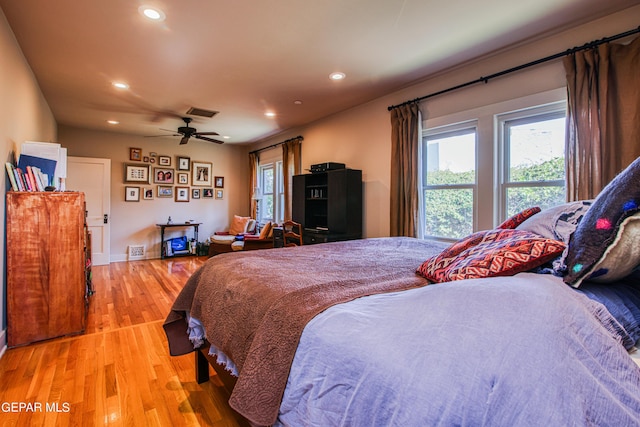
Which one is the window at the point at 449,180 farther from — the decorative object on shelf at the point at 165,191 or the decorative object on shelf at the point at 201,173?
the decorative object on shelf at the point at 165,191

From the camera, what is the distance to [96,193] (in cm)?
600

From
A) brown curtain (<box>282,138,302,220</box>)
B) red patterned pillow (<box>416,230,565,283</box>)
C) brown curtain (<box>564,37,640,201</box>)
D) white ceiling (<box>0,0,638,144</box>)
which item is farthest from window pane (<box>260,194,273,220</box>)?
red patterned pillow (<box>416,230,565,283</box>)

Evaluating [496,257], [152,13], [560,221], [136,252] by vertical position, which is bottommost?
[136,252]

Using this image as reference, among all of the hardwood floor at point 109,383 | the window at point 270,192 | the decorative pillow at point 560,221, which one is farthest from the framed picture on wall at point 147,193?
the decorative pillow at point 560,221

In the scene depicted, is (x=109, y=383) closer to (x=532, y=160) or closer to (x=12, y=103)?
(x=12, y=103)

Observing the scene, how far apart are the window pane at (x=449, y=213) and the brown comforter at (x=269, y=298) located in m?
1.39

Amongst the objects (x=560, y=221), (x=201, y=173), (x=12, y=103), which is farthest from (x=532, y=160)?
(x=201, y=173)

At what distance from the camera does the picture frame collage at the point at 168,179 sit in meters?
6.49

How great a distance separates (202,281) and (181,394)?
75 centimetres

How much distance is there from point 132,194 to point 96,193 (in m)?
0.64

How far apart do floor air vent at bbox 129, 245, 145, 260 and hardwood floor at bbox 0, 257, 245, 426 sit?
3628 mm

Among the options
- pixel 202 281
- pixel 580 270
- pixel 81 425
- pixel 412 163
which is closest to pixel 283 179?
pixel 412 163

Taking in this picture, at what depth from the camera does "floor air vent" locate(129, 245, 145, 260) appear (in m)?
6.50

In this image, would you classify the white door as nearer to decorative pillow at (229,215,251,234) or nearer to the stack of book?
decorative pillow at (229,215,251,234)
